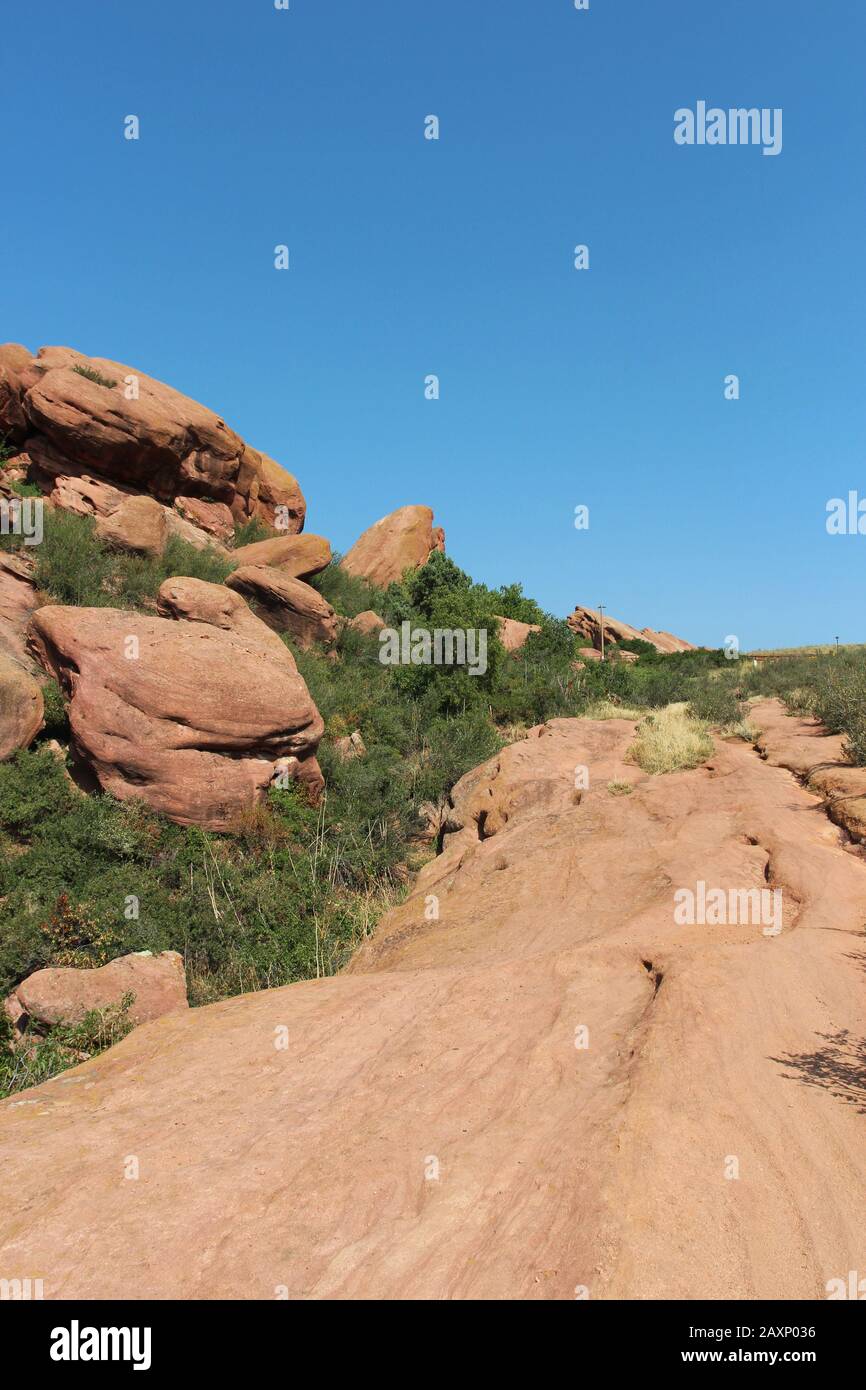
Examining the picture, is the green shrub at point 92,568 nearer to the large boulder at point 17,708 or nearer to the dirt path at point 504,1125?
the large boulder at point 17,708

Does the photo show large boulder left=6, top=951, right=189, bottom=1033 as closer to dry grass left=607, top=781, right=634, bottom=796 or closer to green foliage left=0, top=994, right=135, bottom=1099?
green foliage left=0, top=994, right=135, bottom=1099

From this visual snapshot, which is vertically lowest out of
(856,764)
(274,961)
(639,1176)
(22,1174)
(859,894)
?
(274,961)

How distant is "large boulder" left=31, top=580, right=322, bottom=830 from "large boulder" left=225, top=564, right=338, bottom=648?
24.4 feet

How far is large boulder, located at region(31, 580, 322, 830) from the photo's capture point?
12.1m

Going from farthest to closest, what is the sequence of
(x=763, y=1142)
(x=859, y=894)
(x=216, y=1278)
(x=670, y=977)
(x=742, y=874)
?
(x=742, y=874) < (x=859, y=894) < (x=670, y=977) < (x=763, y=1142) < (x=216, y=1278)

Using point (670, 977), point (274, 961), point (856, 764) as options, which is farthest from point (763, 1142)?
point (856, 764)

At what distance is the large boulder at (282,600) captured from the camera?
2109cm

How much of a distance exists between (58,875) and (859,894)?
952cm

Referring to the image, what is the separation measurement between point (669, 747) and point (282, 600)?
1239 cm

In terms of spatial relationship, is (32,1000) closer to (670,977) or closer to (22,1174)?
(22,1174)

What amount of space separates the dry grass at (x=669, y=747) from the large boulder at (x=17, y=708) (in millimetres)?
9236

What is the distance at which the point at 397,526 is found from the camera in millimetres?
38281

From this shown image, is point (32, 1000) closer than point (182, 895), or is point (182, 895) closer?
point (32, 1000)

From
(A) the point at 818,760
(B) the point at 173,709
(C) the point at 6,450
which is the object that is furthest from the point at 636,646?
(B) the point at 173,709
